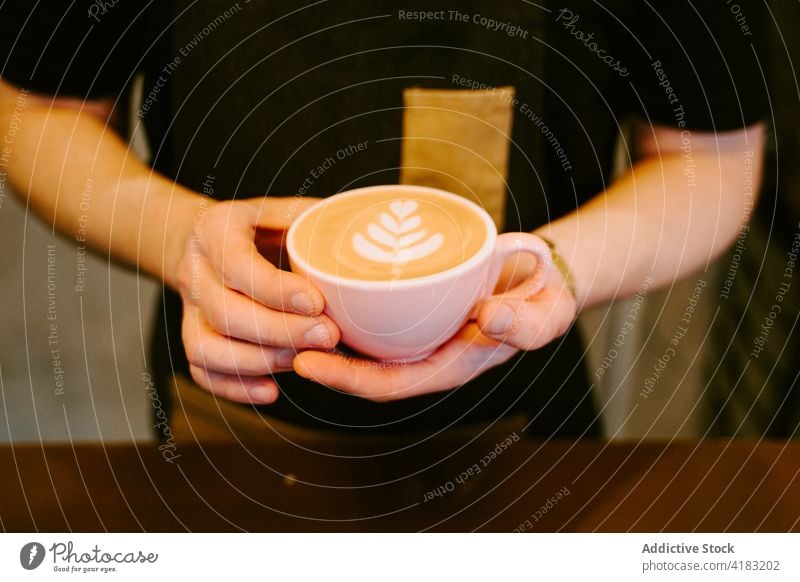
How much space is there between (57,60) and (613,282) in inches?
13.0

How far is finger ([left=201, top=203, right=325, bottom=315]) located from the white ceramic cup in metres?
0.01

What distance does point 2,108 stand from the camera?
1.20ft

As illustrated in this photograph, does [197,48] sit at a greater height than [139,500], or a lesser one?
greater

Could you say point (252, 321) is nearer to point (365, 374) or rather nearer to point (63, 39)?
point (365, 374)

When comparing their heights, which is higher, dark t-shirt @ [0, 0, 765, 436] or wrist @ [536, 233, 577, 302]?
dark t-shirt @ [0, 0, 765, 436]

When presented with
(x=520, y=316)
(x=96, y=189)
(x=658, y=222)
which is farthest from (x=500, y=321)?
(x=96, y=189)

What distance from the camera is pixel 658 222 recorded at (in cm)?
40

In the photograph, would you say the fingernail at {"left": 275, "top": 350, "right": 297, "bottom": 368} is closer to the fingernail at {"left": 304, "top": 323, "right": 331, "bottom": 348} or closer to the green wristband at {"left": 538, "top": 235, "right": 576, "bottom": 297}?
the fingernail at {"left": 304, "top": 323, "right": 331, "bottom": 348}

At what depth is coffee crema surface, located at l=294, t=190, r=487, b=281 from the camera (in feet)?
1.12
